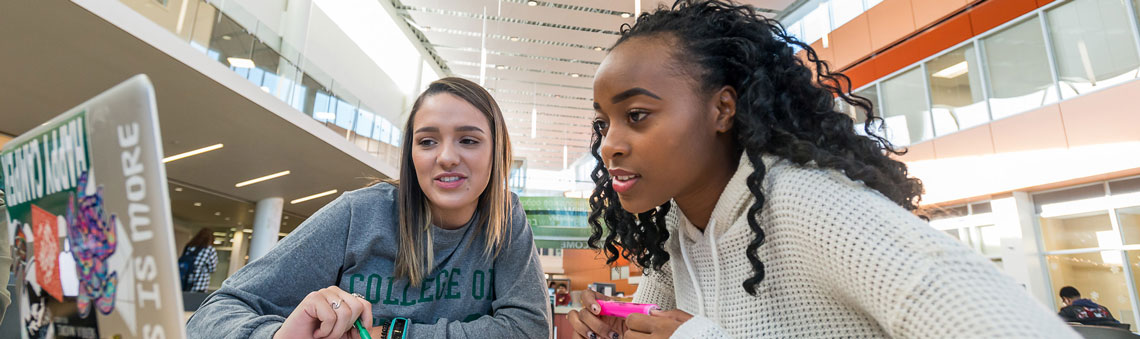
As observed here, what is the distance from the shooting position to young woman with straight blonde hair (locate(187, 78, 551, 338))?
126cm

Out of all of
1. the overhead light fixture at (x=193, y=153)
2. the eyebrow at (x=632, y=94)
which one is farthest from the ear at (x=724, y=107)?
the overhead light fixture at (x=193, y=153)

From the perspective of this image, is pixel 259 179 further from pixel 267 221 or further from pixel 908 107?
pixel 908 107

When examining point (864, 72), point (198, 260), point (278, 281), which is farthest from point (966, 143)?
point (198, 260)

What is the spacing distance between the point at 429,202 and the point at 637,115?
2.55 ft

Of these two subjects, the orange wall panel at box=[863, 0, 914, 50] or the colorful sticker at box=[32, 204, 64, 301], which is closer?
the colorful sticker at box=[32, 204, 64, 301]

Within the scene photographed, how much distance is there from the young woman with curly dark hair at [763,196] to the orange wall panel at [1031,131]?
25.6 ft

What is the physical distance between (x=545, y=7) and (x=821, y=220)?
486 inches

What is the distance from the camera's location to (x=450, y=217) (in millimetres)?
1493

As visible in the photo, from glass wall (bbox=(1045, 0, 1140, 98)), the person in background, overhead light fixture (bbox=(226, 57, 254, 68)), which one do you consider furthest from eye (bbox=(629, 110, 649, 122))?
the person in background

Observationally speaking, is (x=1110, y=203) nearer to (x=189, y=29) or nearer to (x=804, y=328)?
(x=804, y=328)

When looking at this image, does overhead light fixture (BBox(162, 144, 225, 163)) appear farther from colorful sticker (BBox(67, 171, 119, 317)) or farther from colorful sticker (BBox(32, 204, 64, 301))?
colorful sticker (BBox(67, 171, 119, 317))

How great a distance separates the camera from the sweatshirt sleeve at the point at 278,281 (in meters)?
1.10

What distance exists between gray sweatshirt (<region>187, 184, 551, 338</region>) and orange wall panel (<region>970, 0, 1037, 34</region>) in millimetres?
8538

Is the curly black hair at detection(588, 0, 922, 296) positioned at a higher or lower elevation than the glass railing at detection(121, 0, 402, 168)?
lower
